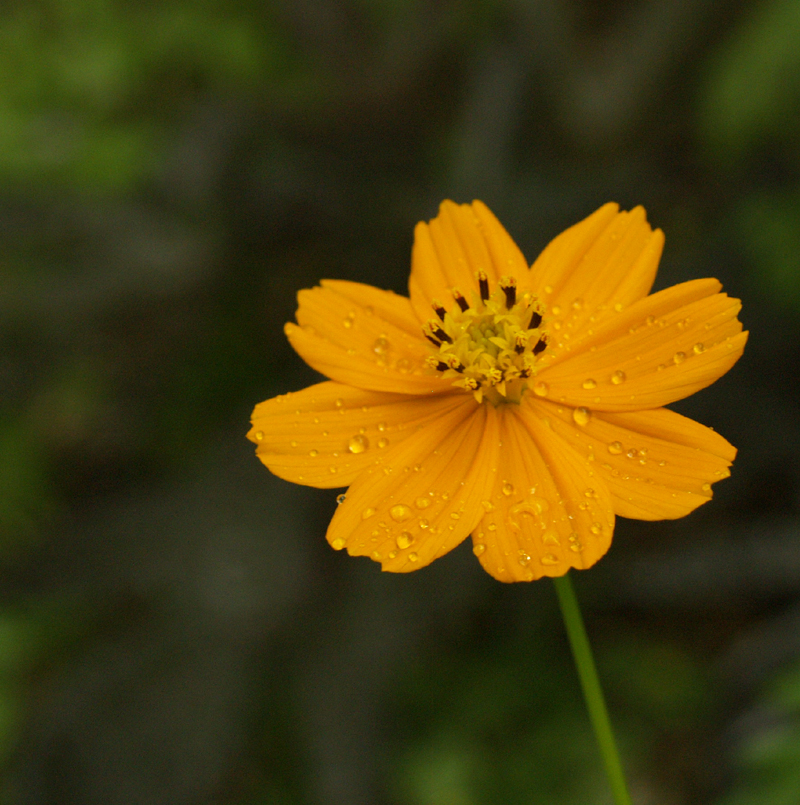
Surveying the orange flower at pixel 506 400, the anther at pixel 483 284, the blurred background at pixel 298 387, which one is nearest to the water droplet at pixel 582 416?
the orange flower at pixel 506 400

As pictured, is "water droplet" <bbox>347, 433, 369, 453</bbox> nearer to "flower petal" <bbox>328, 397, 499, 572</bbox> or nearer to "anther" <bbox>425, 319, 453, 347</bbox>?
"flower petal" <bbox>328, 397, 499, 572</bbox>

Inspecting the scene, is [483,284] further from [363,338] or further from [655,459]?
[655,459]

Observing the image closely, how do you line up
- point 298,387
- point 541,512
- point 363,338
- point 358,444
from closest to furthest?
point 541,512 < point 358,444 < point 363,338 < point 298,387

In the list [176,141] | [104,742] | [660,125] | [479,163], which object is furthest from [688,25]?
[104,742]

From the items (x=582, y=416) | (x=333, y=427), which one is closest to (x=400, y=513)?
(x=333, y=427)

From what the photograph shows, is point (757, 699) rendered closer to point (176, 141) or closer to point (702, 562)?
point (702, 562)

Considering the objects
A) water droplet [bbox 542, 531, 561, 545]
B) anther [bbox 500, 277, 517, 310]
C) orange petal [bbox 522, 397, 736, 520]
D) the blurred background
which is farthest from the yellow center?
the blurred background

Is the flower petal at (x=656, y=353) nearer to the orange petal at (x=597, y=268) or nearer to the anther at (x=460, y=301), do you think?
the orange petal at (x=597, y=268)
